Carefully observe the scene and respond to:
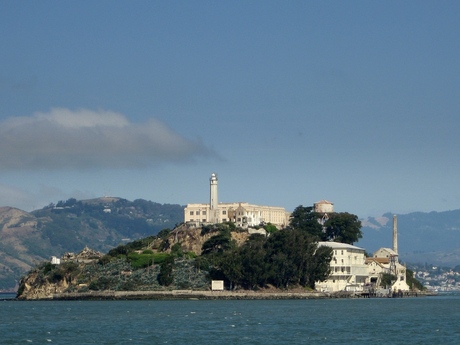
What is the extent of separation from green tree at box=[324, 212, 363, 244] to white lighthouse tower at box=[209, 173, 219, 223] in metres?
19.5

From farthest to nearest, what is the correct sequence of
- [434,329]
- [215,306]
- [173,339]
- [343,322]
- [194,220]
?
1. [194,220]
2. [215,306]
3. [343,322]
4. [434,329]
5. [173,339]

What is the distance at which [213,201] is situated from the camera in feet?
603

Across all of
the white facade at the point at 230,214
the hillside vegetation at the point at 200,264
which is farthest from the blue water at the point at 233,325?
the white facade at the point at 230,214

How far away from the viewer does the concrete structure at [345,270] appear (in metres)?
164

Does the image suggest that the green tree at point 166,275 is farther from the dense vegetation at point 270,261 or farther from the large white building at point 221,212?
the large white building at point 221,212

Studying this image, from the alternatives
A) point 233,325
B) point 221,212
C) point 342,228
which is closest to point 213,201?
point 221,212

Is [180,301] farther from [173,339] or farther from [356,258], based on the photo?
[173,339]

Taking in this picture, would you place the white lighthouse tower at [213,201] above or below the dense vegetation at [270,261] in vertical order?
above

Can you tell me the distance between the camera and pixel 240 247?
158000mm

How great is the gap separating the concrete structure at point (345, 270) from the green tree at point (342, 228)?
6.60 metres

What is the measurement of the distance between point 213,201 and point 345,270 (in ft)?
95.8

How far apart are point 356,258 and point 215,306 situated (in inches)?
1883

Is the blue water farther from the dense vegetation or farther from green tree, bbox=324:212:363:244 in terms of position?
green tree, bbox=324:212:363:244

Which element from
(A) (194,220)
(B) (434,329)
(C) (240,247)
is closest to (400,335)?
(B) (434,329)
